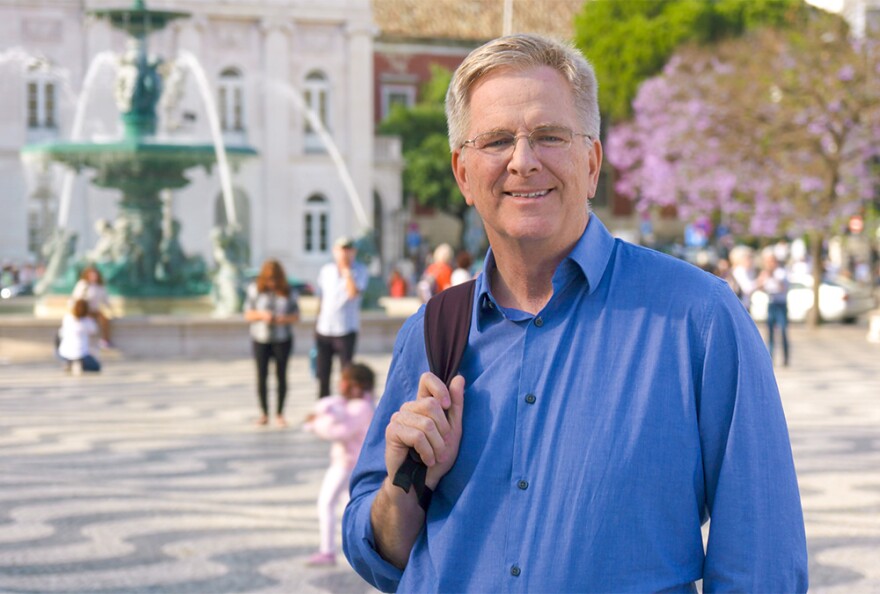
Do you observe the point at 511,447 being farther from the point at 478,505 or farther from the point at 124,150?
the point at 124,150

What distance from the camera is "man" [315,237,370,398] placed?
476 inches

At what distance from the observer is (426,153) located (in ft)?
177

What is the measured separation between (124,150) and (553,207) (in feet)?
62.1

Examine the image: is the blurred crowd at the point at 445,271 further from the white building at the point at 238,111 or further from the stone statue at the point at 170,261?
the white building at the point at 238,111

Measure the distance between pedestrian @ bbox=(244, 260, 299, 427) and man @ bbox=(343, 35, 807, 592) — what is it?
30.3 ft

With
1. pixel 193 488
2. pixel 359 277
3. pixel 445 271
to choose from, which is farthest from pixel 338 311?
pixel 445 271

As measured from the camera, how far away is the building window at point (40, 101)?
4647 cm

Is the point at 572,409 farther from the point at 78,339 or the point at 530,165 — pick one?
the point at 78,339

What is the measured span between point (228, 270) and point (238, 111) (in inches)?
1097

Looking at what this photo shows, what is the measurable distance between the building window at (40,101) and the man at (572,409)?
45748 mm

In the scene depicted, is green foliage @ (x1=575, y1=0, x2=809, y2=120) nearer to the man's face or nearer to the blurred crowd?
the blurred crowd

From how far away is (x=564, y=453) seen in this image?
244 centimetres

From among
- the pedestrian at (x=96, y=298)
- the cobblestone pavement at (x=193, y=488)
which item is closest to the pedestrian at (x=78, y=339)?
the pedestrian at (x=96, y=298)

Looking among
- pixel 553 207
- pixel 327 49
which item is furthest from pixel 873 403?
pixel 327 49
